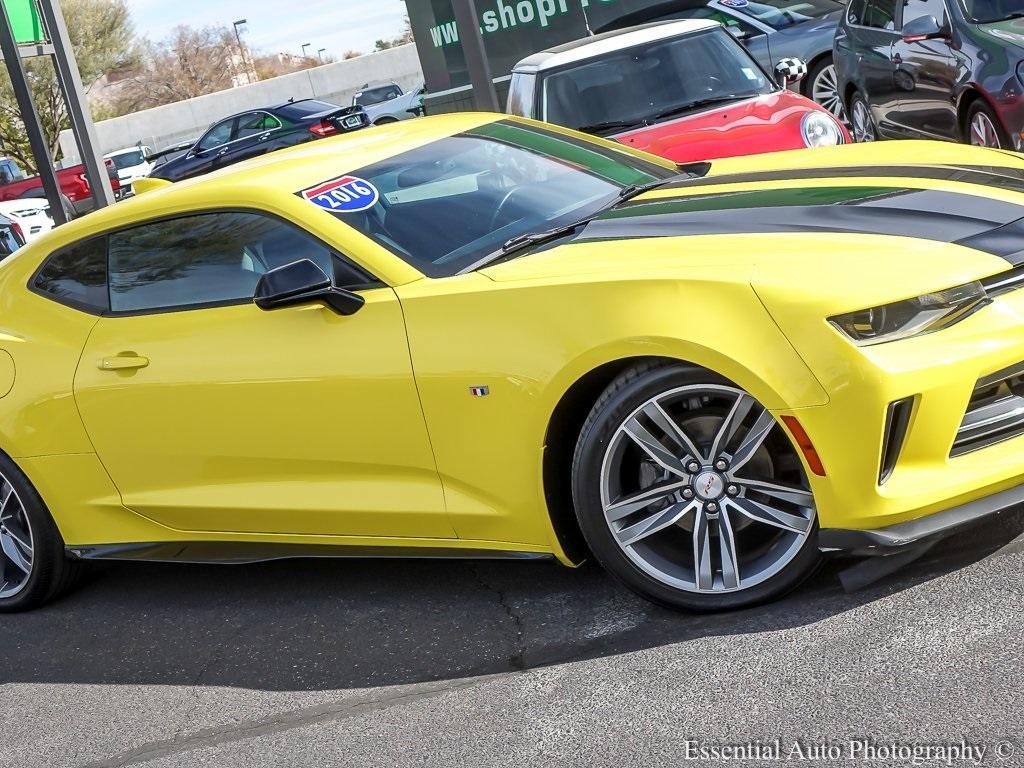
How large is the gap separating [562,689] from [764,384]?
1.00 metres

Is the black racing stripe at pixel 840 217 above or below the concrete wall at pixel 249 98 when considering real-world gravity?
above

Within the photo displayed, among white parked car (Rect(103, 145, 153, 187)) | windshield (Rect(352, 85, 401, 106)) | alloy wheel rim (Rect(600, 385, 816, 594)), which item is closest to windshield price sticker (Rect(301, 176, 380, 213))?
alloy wheel rim (Rect(600, 385, 816, 594))

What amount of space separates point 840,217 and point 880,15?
689 cm

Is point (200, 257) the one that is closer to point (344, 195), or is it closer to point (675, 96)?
point (344, 195)

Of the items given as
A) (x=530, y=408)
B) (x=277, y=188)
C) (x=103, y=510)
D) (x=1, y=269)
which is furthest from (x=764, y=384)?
(x=1, y=269)

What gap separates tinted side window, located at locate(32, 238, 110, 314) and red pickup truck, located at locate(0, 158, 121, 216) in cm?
2024

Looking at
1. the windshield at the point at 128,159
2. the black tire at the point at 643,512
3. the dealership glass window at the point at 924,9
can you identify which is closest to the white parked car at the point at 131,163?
the windshield at the point at 128,159

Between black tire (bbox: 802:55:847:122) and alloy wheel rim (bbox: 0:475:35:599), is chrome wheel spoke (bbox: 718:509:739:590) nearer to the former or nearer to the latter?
alloy wheel rim (bbox: 0:475:35:599)

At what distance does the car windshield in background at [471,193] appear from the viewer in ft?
14.8

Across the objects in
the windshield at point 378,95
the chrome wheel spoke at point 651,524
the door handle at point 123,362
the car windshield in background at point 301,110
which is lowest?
the windshield at point 378,95

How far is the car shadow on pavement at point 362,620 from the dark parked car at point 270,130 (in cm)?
1856

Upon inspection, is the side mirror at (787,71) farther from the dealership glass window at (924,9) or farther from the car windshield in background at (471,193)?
the car windshield in background at (471,193)

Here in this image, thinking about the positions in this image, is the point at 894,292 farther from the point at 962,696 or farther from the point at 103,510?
the point at 103,510

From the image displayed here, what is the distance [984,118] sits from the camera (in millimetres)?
8289
